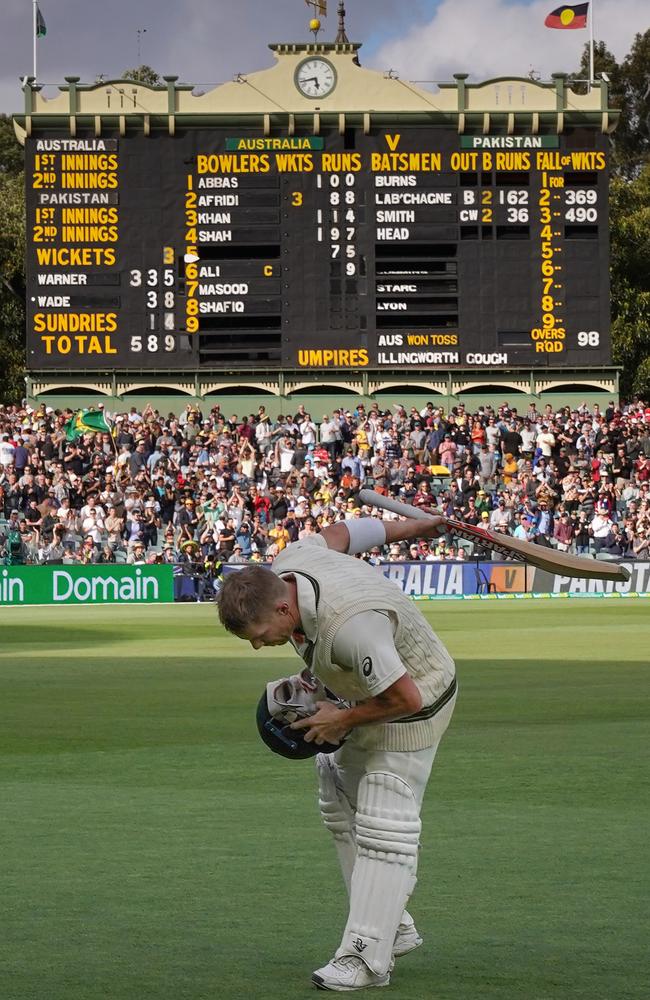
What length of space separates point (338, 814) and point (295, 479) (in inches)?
1308

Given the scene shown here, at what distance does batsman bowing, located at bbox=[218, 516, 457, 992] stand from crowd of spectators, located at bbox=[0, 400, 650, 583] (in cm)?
2991

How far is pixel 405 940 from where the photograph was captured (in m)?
5.88

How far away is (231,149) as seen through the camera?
1619 inches

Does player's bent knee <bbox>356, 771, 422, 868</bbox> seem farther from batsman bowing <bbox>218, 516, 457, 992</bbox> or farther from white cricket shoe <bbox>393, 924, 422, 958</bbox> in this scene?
white cricket shoe <bbox>393, 924, 422, 958</bbox>

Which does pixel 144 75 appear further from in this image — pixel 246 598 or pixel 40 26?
pixel 246 598

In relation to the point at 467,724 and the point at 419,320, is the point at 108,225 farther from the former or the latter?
the point at 467,724

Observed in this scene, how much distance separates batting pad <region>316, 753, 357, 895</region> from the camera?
19.3 feet

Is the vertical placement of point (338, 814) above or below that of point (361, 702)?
below

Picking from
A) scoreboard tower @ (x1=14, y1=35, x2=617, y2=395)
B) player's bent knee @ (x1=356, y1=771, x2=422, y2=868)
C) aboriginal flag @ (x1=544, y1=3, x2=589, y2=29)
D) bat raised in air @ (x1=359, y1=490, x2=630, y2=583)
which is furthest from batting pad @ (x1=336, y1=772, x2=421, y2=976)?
aboriginal flag @ (x1=544, y1=3, x2=589, y2=29)

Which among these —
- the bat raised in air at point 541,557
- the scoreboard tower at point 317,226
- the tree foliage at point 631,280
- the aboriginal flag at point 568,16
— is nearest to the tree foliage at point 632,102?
the tree foliage at point 631,280

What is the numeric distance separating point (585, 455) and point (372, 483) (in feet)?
18.7

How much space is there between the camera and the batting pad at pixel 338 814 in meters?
5.88

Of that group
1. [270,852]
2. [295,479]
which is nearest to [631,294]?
[295,479]

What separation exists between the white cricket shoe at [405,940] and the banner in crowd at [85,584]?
101 ft
